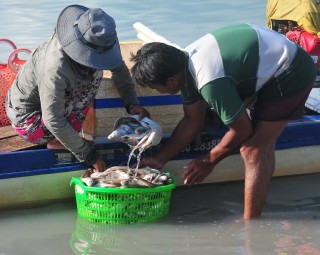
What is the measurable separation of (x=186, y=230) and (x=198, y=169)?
0.44 metres

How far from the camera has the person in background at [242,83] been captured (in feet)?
14.2

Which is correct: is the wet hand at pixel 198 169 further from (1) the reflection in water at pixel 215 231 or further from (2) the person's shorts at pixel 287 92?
(2) the person's shorts at pixel 287 92

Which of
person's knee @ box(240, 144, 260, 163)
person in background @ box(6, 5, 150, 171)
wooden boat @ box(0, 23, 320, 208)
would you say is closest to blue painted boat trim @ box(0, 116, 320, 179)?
wooden boat @ box(0, 23, 320, 208)

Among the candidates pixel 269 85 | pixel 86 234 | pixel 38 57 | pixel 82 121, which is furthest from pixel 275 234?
pixel 38 57

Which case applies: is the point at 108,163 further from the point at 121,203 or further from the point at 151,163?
the point at 121,203

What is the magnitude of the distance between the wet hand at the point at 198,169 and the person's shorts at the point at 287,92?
1.58 ft

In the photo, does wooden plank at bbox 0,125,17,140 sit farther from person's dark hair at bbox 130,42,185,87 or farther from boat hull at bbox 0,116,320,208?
person's dark hair at bbox 130,42,185,87

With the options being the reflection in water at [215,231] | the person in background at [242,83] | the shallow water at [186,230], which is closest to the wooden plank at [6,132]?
the shallow water at [186,230]

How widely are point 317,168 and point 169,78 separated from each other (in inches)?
77.0

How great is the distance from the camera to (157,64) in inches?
171

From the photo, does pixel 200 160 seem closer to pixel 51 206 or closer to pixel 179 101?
pixel 179 101

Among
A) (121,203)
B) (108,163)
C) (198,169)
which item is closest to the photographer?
(121,203)

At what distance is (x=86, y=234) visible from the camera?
15.1ft

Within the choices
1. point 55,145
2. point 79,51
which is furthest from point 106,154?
point 79,51
